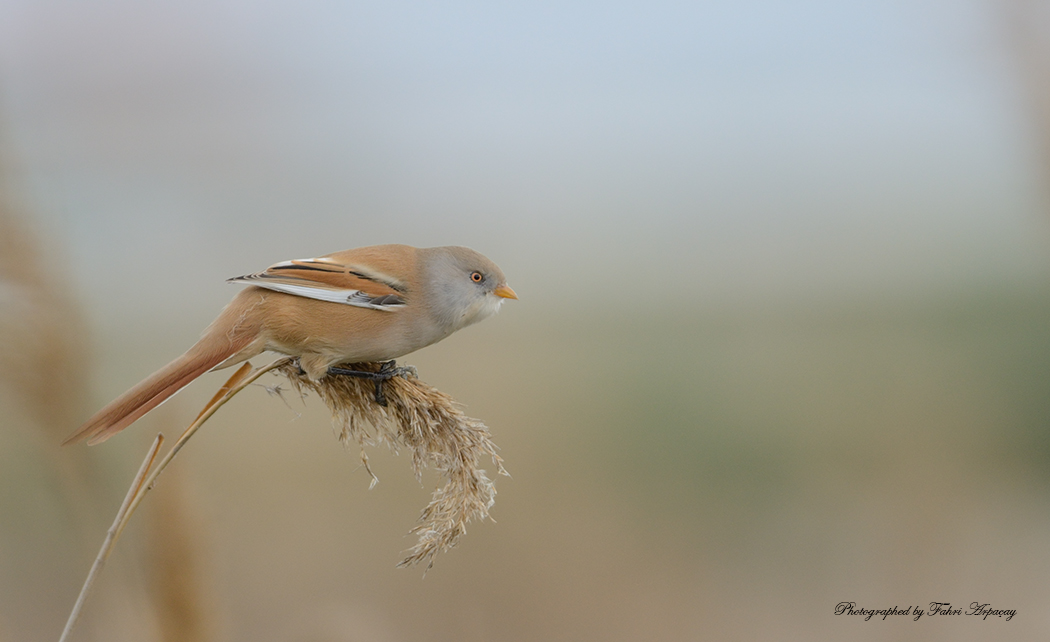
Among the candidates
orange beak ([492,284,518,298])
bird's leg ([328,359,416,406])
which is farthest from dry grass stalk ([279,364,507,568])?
orange beak ([492,284,518,298])

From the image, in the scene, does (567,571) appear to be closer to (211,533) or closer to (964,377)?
(211,533)

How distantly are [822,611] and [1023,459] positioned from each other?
8.30 feet

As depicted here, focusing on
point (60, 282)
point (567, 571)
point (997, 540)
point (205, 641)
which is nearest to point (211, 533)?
point (205, 641)

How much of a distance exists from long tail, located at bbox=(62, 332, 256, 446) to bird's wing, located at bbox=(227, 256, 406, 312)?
24 cm

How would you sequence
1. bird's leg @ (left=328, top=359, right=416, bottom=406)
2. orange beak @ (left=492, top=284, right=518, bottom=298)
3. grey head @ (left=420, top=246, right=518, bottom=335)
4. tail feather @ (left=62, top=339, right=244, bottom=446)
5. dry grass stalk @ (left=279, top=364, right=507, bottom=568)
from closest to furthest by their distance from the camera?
tail feather @ (left=62, top=339, right=244, bottom=446)
dry grass stalk @ (left=279, top=364, right=507, bottom=568)
bird's leg @ (left=328, top=359, right=416, bottom=406)
grey head @ (left=420, top=246, right=518, bottom=335)
orange beak @ (left=492, top=284, right=518, bottom=298)

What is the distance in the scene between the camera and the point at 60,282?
81.0 inches

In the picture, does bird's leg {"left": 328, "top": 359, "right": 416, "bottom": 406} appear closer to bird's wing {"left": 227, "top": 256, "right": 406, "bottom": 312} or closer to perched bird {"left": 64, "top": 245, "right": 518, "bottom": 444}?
perched bird {"left": 64, "top": 245, "right": 518, "bottom": 444}

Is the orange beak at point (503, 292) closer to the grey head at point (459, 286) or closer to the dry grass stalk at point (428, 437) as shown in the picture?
the grey head at point (459, 286)

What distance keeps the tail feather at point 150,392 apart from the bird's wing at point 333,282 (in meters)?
0.27

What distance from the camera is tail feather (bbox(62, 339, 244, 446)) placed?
1.78m

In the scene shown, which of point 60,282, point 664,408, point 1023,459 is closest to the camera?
point 60,282

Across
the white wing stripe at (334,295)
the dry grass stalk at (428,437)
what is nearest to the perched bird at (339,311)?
the white wing stripe at (334,295)

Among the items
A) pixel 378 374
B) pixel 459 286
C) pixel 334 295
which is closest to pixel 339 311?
pixel 334 295

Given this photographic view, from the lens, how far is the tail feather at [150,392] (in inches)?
69.9
